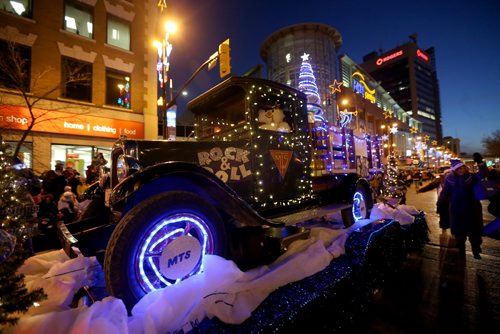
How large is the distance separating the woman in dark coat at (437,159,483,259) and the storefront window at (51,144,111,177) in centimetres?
1198

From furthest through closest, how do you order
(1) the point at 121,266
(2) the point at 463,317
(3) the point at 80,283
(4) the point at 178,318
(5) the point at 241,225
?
(5) the point at 241,225
(2) the point at 463,317
(3) the point at 80,283
(1) the point at 121,266
(4) the point at 178,318

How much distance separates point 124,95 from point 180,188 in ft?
37.4

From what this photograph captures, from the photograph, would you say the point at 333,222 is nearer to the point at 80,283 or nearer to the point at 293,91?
the point at 293,91

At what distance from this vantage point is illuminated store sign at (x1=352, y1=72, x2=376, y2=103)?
27453mm

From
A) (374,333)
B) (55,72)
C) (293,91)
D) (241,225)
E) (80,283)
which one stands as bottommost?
(374,333)

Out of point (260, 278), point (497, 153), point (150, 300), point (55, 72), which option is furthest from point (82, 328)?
point (497, 153)

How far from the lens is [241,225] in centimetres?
241

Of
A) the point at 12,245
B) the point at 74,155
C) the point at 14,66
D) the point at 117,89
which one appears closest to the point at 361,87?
the point at 117,89

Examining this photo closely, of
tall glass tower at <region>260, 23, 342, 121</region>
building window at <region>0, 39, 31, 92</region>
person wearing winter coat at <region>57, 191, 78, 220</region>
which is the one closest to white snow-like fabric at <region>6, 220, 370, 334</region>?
person wearing winter coat at <region>57, 191, 78, 220</region>

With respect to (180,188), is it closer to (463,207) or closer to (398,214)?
(398,214)

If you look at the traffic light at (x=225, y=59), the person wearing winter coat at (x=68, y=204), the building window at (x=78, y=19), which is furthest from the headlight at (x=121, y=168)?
the building window at (x=78, y=19)

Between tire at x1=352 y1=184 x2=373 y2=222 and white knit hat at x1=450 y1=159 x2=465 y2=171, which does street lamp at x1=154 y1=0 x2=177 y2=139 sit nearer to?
tire at x1=352 y1=184 x2=373 y2=222

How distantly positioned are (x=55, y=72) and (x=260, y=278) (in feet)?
39.8

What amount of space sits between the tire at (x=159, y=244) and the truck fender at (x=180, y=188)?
0.61 feet
